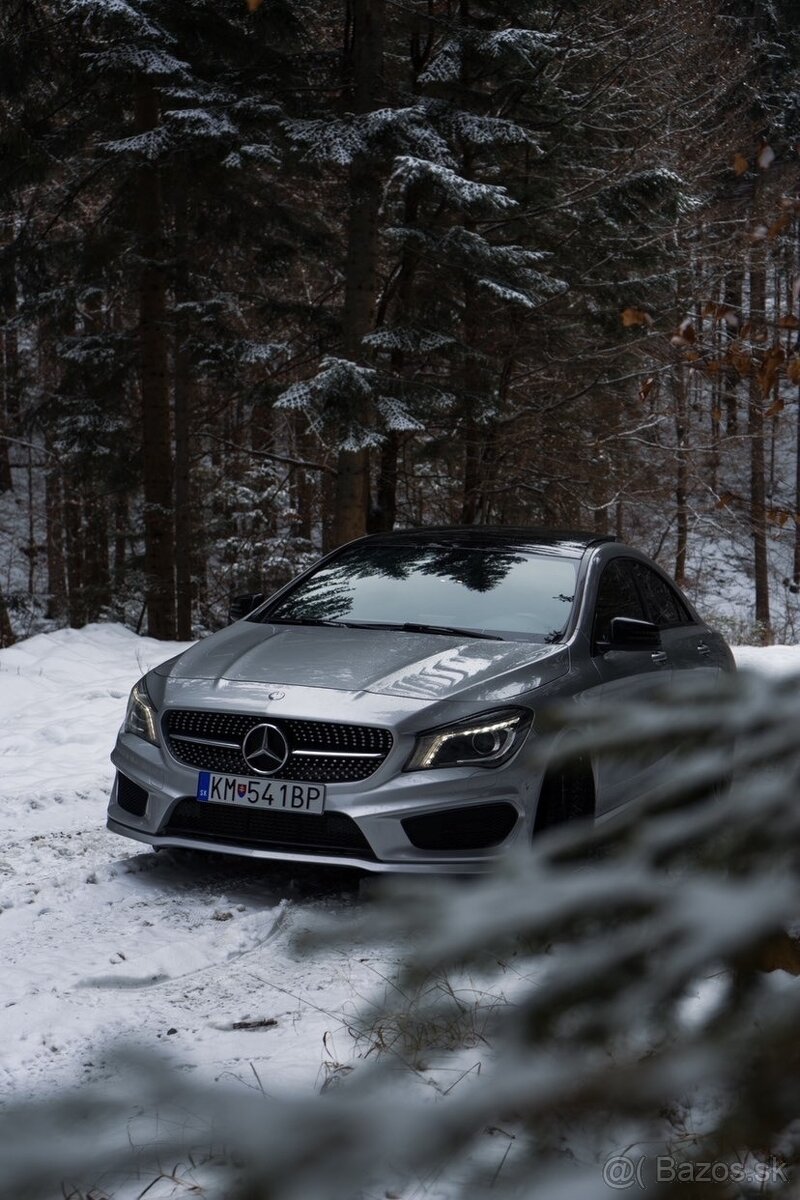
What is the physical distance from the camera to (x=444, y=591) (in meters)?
6.09

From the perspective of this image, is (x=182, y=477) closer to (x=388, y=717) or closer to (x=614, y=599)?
(x=614, y=599)

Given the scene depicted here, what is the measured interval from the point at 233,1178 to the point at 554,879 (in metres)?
0.29

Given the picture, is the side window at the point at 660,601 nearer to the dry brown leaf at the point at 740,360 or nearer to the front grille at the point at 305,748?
the dry brown leaf at the point at 740,360

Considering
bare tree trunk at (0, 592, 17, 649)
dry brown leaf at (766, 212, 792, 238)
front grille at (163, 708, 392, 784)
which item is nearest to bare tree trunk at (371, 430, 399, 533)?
bare tree trunk at (0, 592, 17, 649)

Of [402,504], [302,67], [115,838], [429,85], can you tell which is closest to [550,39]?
[429,85]

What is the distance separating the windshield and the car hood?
0.77 ft

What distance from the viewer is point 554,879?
0.80 meters

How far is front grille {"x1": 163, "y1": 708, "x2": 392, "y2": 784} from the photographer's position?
15.8 feet

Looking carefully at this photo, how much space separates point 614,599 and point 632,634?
0.69m

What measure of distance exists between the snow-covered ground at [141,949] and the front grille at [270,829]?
0.88ft

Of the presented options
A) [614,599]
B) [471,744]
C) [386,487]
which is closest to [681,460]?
[386,487]

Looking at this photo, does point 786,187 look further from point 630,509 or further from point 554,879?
point 554,879

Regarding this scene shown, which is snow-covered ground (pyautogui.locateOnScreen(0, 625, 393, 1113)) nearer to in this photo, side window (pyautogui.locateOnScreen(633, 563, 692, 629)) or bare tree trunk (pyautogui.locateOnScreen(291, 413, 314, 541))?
side window (pyautogui.locateOnScreen(633, 563, 692, 629))

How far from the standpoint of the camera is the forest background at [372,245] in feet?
40.5
